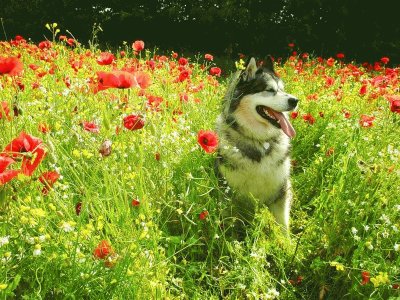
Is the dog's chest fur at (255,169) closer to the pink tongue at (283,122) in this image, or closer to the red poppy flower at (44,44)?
the pink tongue at (283,122)

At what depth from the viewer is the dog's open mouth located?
9.47ft

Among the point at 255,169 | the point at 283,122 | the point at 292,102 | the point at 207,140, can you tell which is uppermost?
the point at 207,140

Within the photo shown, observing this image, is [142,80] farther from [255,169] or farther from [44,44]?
[44,44]

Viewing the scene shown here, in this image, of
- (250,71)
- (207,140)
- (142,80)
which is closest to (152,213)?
(207,140)

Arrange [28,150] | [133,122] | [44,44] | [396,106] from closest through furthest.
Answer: [28,150] → [133,122] → [396,106] → [44,44]

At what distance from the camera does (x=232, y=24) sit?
1116cm

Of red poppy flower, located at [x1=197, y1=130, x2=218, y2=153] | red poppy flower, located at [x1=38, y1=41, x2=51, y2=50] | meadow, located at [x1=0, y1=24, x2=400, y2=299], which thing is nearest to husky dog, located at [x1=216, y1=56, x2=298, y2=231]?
meadow, located at [x1=0, y1=24, x2=400, y2=299]

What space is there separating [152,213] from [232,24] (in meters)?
10.1

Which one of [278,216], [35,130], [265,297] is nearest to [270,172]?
[278,216]

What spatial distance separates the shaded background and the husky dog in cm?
746

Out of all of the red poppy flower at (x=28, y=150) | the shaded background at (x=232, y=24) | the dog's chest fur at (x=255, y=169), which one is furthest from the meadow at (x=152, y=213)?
the shaded background at (x=232, y=24)

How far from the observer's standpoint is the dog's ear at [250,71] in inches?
115

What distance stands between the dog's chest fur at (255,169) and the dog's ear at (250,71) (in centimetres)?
49

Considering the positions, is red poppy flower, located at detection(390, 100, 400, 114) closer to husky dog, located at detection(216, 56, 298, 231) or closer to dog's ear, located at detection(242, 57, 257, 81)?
husky dog, located at detection(216, 56, 298, 231)
